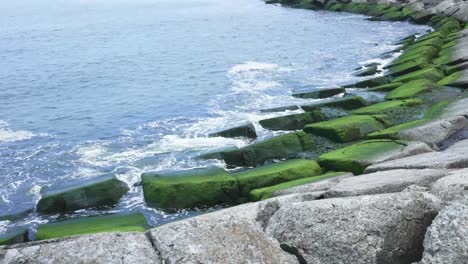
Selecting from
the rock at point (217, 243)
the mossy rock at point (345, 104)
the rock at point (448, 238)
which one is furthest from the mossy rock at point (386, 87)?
the rock at point (217, 243)

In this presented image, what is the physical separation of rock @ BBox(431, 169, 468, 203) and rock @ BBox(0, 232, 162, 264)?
13.6ft

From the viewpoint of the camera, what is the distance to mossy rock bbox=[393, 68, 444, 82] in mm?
22625

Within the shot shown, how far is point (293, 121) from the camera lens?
1936cm

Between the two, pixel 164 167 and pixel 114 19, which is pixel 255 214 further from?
pixel 114 19

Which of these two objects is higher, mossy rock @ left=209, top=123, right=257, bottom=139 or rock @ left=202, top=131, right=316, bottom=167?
rock @ left=202, top=131, right=316, bottom=167

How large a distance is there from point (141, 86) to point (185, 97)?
15.3 ft

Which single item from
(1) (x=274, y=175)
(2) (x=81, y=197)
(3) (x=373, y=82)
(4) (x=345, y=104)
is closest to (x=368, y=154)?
(1) (x=274, y=175)

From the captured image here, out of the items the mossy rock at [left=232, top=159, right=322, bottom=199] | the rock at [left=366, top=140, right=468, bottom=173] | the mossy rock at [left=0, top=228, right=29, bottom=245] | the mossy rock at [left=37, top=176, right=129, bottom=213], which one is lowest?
the mossy rock at [left=37, top=176, right=129, bottom=213]

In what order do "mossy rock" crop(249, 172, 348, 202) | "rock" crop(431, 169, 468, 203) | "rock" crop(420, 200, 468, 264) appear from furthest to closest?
1. "mossy rock" crop(249, 172, 348, 202)
2. "rock" crop(431, 169, 468, 203)
3. "rock" crop(420, 200, 468, 264)

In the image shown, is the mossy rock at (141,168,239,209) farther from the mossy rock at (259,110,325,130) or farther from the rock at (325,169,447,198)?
the mossy rock at (259,110,325,130)

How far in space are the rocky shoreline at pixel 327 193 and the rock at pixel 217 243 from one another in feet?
0.05

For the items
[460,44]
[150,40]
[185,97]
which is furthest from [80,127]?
[150,40]

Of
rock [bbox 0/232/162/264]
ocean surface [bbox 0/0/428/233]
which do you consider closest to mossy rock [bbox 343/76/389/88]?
ocean surface [bbox 0/0/428/233]

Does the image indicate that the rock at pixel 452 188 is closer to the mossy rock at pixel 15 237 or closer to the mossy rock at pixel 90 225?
the mossy rock at pixel 90 225
